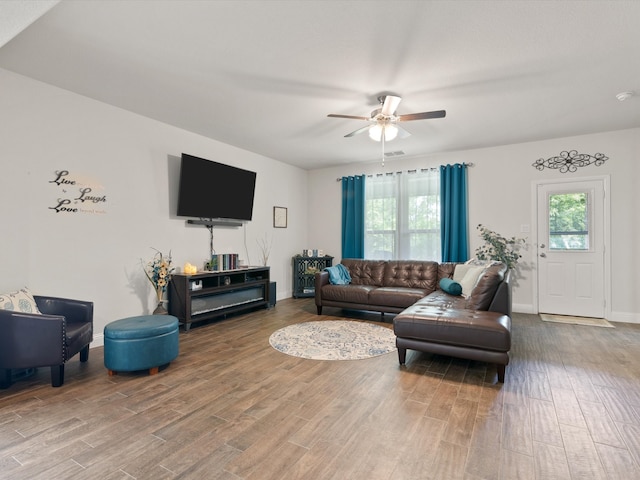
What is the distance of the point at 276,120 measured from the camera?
423 cm

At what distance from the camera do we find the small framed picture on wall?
639cm

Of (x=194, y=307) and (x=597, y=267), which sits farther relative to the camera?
(x=597, y=267)

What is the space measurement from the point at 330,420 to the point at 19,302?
9.13 feet

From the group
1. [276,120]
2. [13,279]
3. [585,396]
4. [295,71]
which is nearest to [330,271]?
[276,120]

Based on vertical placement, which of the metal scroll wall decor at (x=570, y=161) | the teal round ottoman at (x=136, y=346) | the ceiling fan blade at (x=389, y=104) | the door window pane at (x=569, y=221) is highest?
the ceiling fan blade at (x=389, y=104)

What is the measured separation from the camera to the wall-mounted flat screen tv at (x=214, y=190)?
14.6 feet

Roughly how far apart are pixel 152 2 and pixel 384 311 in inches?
165

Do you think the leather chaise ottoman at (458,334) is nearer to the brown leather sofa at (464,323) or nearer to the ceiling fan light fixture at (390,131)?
the brown leather sofa at (464,323)

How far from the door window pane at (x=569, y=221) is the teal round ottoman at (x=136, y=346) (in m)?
5.59

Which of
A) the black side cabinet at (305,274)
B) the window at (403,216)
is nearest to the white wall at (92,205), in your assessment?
the black side cabinet at (305,274)

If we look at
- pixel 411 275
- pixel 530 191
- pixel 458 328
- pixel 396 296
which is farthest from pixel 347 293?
pixel 530 191

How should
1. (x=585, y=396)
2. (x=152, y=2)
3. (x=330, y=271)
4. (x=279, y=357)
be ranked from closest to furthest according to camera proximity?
(x=152, y=2) → (x=585, y=396) → (x=279, y=357) → (x=330, y=271)

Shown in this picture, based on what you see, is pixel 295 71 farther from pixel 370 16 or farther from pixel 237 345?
pixel 237 345

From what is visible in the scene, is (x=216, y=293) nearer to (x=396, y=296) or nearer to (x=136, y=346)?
(x=136, y=346)
